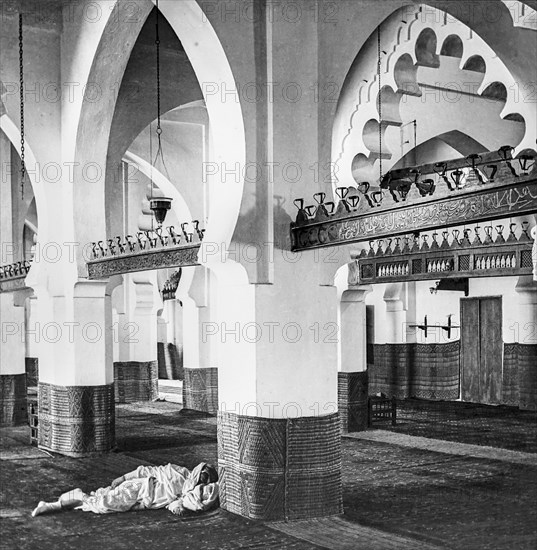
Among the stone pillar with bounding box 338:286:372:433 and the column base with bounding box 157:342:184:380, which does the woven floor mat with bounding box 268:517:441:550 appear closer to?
the stone pillar with bounding box 338:286:372:433

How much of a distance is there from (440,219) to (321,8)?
8.55ft

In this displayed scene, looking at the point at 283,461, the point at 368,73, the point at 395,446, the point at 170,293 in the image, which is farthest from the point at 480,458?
the point at 170,293

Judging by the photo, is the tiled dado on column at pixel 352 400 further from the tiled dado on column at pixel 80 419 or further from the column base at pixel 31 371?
the column base at pixel 31 371

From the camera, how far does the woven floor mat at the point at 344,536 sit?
6.07 m

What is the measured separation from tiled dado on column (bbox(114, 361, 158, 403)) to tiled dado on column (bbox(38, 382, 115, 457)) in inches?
289

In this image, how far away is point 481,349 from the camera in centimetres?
1642

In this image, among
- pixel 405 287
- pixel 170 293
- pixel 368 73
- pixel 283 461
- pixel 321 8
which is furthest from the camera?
pixel 170 293

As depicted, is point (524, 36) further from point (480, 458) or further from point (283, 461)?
point (480, 458)

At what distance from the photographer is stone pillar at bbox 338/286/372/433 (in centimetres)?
1194

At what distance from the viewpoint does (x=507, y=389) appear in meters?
15.7

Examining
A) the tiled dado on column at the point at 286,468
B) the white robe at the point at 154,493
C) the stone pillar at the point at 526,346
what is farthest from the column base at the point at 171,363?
the tiled dado on column at the point at 286,468

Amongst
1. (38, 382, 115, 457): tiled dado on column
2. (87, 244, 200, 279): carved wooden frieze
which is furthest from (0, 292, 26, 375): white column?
(87, 244, 200, 279): carved wooden frieze

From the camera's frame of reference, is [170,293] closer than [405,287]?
No

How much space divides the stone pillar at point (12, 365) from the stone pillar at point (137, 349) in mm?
4086
